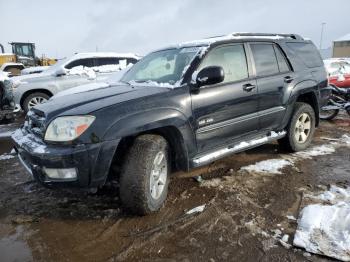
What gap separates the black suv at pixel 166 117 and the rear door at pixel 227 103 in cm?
1

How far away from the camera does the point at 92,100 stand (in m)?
3.45

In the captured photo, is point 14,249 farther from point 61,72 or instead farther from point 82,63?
point 82,63

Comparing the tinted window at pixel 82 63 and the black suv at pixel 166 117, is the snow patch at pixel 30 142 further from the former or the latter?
the tinted window at pixel 82 63

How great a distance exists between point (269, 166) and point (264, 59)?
150 centimetres

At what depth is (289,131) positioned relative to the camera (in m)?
5.25

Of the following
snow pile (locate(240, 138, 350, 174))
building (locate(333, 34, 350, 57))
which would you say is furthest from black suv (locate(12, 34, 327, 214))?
building (locate(333, 34, 350, 57))

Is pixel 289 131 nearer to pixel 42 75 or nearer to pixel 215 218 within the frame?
pixel 215 218

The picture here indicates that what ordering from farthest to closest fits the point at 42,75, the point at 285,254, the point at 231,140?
the point at 42,75 < the point at 231,140 < the point at 285,254

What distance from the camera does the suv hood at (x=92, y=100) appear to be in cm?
325

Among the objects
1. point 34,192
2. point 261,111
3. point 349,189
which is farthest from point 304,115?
point 34,192

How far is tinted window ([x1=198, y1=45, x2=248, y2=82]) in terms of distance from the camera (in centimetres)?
410

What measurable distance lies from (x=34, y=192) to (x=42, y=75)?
6123 millimetres

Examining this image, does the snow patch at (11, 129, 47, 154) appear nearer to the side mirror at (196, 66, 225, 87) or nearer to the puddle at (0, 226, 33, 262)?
the puddle at (0, 226, 33, 262)

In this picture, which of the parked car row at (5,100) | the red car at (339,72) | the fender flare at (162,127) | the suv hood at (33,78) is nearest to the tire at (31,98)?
the suv hood at (33,78)
